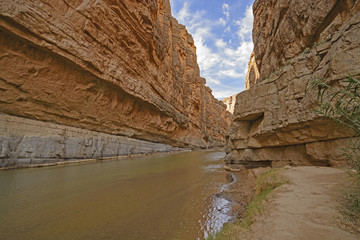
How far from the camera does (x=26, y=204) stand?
172 inches

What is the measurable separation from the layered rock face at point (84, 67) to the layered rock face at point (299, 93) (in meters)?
12.4

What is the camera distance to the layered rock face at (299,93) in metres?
6.33

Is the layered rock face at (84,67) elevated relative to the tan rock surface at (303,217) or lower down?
elevated

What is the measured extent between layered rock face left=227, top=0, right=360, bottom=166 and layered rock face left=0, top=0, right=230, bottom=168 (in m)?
12.4

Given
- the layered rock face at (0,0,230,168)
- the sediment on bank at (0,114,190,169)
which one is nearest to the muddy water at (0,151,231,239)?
the sediment on bank at (0,114,190,169)

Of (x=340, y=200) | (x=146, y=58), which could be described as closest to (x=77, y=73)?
(x=146, y=58)

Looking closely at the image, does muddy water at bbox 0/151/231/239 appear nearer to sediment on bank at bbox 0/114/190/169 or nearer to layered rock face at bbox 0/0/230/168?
sediment on bank at bbox 0/114/190/169

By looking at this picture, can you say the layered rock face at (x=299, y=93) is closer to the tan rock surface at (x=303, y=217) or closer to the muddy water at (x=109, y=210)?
the tan rock surface at (x=303, y=217)

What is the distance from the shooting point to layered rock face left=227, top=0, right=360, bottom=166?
249 inches

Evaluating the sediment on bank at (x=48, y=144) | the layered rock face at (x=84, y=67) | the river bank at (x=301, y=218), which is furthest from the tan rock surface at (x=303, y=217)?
the layered rock face at (x=84, y=67)

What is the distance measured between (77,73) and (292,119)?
51.9 ft

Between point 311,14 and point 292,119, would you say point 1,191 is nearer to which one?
point 292,119

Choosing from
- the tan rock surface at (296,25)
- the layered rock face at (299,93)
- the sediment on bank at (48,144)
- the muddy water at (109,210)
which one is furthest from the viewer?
the sediment on bank at (48,144)

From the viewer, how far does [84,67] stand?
13352 mm
